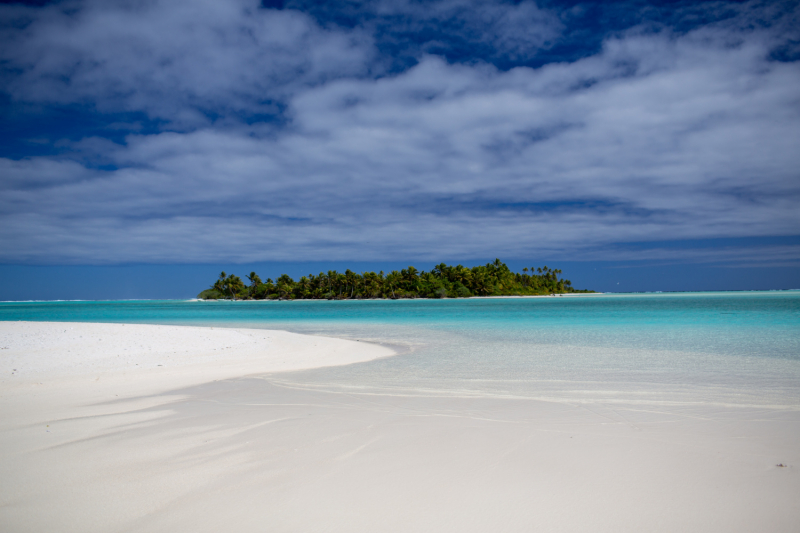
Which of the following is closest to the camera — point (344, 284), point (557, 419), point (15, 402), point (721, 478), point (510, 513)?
point (510, 513)

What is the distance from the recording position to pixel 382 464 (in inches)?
163

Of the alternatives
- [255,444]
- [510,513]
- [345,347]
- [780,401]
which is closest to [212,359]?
[345,347]

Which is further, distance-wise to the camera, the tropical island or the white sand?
the tropical island

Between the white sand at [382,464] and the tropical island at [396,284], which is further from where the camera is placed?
the tropical island at [396,284]

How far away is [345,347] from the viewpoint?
A: 640 inches

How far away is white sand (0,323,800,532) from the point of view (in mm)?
3168

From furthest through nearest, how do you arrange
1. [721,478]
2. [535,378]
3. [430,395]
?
[535,378] → [430,395] → [721,478]

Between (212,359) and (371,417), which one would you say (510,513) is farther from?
(212,359)

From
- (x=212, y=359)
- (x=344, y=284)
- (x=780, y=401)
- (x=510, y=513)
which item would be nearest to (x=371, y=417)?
(x=510, y=513)

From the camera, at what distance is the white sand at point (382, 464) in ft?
10.4

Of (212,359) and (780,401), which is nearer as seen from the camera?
(780,401)

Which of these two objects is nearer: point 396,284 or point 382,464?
point 382,464

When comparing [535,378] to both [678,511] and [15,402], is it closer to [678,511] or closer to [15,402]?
[678,511]

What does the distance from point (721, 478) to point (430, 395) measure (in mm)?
4462
